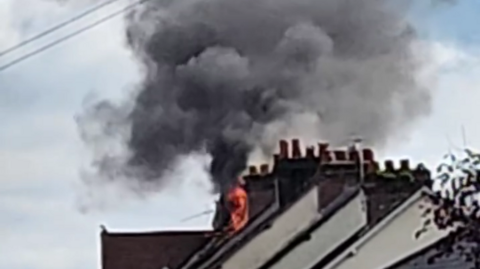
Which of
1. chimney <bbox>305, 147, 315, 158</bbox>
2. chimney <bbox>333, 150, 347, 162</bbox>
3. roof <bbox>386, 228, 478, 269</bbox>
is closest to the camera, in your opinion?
roof <bbox>386, 228, 478, 269</bbox>

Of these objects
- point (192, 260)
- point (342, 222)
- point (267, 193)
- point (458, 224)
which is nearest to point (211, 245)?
point (192, 260)

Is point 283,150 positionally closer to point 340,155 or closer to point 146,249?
point 340,155

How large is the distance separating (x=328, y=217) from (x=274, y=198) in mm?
2081

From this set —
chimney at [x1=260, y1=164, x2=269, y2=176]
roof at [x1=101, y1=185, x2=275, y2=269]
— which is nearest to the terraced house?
chimney at [x1=260, y1=164, x2=269, y2=176]

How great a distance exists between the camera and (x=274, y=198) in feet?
86.2

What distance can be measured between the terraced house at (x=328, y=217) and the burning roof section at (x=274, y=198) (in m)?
0.02

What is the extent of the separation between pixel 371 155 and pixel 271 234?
262 centimetres

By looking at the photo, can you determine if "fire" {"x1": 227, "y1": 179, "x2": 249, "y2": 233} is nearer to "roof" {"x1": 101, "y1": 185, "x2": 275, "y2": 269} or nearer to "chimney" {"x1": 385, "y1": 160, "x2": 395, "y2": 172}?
"roof" {"x1": 101, "y1": 185, "x2": 275, "y2": 269}

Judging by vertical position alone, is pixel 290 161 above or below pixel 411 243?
above

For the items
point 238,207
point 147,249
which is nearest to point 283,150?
point 238,207

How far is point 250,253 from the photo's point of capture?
25.8 metres

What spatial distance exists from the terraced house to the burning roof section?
0.07ft

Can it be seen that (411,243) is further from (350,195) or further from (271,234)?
(271,234)

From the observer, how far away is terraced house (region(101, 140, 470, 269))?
74.3 feet
